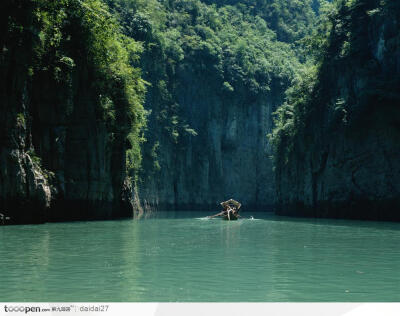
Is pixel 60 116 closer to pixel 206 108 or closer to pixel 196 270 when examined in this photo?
pixel 196 270

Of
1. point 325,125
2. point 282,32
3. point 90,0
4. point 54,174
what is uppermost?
point 282,32

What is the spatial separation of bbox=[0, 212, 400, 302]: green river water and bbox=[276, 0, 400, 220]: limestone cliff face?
23480mm

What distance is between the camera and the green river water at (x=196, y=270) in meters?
10.8

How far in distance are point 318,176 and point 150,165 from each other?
Result: 27232 millimetres

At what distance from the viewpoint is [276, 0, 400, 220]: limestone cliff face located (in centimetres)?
4412

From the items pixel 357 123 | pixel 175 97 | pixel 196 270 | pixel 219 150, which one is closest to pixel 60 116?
pixel 357 123

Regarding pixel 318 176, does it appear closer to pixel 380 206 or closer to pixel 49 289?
pixel 380 206

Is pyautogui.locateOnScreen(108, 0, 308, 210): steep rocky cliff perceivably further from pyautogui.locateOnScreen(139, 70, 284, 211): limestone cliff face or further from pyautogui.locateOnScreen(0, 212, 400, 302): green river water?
pyautogui.locateOnScreen(0, 212, 400, 302): green river water

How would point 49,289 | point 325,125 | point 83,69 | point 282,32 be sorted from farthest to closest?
point 282,32 < point 325,125 < point 83,69 < point 49,289

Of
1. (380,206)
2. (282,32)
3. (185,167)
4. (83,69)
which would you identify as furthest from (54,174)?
(282,32)

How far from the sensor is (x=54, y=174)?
116 feet

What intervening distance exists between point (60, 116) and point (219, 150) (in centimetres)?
5189

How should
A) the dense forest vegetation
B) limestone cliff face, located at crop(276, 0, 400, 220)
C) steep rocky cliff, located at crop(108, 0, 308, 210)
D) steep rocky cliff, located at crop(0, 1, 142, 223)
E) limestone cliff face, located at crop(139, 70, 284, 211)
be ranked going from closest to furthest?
steep rocky cliff, located at crop(0, 1, 142, 223)
the dense forest vegetation
limestone cliff face, located at crop(276, 0, 400, 220)
steep rocky cliff, located at crop(108, 0, 308, 210)
limestone cliff face, located at crop(139, 70, 284, 211)

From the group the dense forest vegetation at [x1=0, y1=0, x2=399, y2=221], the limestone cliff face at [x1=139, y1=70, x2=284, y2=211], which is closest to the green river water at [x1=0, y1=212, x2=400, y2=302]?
the dense forest vegetation at [x1=0, y1=0, x2=399, y2=221]
